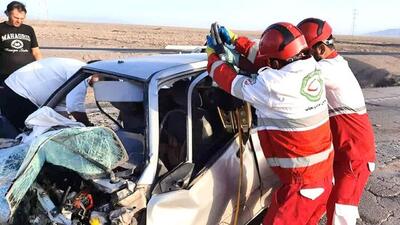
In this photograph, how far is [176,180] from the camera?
3098 mm

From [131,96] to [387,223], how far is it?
2.81 m

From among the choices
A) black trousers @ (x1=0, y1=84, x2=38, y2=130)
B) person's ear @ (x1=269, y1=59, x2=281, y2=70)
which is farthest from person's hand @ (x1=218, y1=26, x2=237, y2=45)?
black trousers @ (x1=0, y1=84, x2=38, y2=130)

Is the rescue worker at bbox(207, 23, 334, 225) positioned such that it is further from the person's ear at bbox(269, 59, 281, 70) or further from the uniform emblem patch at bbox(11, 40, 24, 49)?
the uniform emblem patch at bbox(11, 40, 24, 49)

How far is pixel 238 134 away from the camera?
3475mm

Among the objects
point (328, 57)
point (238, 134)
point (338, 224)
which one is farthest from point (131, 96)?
point (338, 224)

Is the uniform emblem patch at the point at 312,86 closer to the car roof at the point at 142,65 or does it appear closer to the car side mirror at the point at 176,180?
the car side mirror at the point at 176,180

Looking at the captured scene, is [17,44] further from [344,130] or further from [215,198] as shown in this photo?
[344,130]

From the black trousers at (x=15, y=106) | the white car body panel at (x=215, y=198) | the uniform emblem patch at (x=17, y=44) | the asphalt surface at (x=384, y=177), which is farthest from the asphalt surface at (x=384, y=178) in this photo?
the uniform emblem patch at (x=17, y=44)

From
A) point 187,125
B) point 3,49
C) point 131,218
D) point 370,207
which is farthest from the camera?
point 3,49

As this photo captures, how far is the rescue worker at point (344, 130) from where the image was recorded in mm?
3604

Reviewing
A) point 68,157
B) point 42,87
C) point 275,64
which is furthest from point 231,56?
point 42,87

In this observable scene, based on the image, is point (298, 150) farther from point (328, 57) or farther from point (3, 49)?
point (3, 49)

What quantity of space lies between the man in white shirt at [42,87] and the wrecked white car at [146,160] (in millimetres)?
447

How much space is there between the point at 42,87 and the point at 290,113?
2615 millimetres
